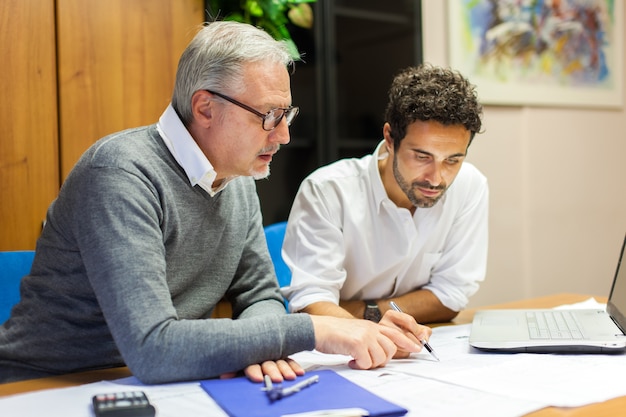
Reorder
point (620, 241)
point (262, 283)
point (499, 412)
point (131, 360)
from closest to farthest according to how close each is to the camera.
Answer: point (499, 412) < point (131, 360) < point (262, 283) < point (620, 241)

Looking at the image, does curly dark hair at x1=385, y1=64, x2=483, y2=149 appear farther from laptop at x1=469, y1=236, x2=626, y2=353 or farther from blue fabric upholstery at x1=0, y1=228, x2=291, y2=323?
blue fabric upholstery at x1=0, y1=228, x2=291, y2=323

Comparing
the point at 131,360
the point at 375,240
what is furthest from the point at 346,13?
the point at 131,360

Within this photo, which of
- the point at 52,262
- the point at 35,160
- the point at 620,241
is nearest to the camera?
the point at 52,262

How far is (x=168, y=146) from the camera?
1375 mm

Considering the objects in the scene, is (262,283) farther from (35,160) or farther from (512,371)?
(35,160)

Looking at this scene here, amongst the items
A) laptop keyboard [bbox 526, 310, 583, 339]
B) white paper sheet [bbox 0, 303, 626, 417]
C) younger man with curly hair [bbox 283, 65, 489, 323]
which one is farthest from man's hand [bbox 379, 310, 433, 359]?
younger man with curly hair [bbox 283, 65, 489, 323]

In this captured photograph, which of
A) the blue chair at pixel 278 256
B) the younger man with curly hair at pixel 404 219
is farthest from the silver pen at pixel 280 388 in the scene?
the blue chair at pixel 278 256

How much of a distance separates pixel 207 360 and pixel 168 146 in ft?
1.55

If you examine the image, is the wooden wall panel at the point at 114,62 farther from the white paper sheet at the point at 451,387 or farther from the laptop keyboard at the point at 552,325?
the laptop keyboard at the point at 552,325

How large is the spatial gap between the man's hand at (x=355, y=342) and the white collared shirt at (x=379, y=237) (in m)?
0.61

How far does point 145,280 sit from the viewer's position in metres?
1.12

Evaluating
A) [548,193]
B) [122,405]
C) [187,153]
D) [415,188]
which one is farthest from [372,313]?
[548,193]

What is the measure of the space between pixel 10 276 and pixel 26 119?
30.6 inches

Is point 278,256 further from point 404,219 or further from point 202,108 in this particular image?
point 202,108
